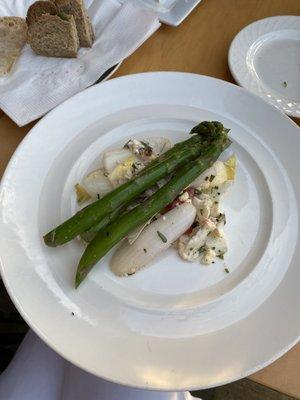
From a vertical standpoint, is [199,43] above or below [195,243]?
above

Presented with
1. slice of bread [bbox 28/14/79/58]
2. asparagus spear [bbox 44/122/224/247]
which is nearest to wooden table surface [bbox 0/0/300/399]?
slice of bread [bbox 28/14/79/58]

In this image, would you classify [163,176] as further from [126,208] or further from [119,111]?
[119,111]

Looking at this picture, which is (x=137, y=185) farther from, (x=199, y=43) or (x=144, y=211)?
(x=199, y=43)

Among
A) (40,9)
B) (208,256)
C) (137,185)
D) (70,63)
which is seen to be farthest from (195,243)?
(40,9)

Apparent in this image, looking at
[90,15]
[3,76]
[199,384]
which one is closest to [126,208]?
[199,384]

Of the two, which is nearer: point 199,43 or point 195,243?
point 195,243

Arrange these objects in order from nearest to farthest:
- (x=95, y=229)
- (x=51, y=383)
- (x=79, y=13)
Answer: (x=95, y=229)
(x=51, y=383)
(x=79, y=13)
